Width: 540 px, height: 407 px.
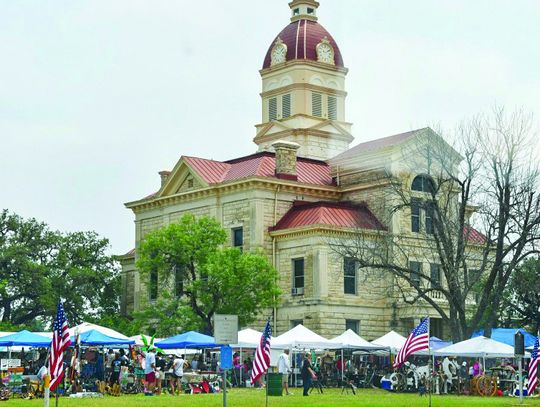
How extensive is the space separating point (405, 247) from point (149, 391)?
2597 centimetres

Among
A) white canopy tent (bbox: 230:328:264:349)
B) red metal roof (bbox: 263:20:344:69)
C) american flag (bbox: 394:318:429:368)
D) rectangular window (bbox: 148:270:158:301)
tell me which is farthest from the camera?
red metal roof (bbox: 263:20:344:69)

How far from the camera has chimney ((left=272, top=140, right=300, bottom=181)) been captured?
231 feet

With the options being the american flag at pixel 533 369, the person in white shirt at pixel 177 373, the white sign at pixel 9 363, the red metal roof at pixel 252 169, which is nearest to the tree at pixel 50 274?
the red metal roof at pixel 252 169

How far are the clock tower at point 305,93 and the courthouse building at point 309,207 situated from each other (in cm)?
9

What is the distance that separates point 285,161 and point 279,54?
1375cm

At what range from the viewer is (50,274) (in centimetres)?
7838

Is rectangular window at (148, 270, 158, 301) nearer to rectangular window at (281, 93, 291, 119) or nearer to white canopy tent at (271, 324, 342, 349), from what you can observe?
rectangular window at (281, 93, 291, 119)

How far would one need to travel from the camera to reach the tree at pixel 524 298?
61062 mm

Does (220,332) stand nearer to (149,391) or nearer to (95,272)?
(149,391)

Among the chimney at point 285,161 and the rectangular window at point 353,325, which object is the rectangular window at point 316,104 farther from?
the rectangular window at point 353,325

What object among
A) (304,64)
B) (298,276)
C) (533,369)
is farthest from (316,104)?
(533,369)

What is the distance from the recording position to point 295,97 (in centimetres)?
8056

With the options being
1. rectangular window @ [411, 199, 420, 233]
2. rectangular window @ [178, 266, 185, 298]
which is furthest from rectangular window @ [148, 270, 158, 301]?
rectangular window @ [411, 199, 420, 233]

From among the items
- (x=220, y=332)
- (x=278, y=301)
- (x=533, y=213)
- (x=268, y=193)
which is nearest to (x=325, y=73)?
(x=268, y=193)
